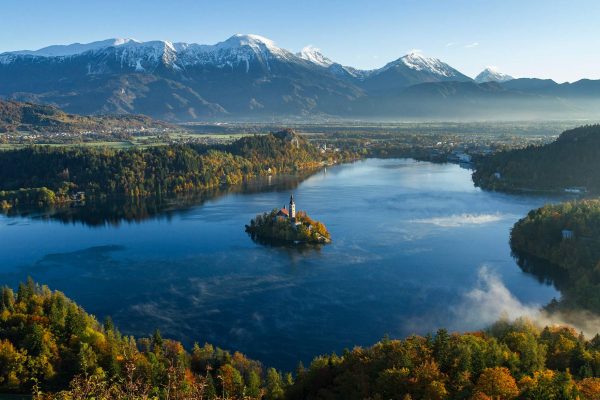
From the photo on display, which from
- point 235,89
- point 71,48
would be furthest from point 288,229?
point 71,48

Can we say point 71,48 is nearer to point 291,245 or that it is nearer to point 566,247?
point 291,245

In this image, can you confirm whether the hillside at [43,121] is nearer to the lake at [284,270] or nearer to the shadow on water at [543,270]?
the lake at [284,270]

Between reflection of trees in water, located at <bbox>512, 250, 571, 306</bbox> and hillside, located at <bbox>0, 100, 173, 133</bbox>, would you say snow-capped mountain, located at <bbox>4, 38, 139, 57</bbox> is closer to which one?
hillside, located at <bbox>0, 100, 173, 133</bbox>

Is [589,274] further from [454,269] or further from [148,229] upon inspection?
[148,229]

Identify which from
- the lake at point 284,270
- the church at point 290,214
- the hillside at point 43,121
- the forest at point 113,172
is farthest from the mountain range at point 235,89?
the church at point 290,214

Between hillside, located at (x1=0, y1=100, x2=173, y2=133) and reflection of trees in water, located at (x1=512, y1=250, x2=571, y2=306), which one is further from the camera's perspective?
hillside, located at (x1=0, y1=100, x2=173, y2=133)

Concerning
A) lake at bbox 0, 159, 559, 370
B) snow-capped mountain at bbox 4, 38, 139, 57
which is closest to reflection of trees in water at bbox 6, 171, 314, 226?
lake at bbox 0, 159, 559, 370

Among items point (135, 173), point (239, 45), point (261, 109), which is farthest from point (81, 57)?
point (135, 173)
